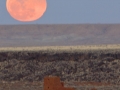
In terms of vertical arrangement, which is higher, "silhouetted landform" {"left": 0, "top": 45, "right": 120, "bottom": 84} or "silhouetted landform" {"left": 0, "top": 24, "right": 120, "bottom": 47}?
"silhouetted landform" {"left": 0, "top": 24, "right": 120, "bottom": 47}

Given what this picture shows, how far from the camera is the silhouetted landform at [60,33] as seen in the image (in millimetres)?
110500

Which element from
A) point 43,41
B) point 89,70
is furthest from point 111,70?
point 43,41

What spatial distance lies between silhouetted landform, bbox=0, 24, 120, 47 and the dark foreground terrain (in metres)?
63.1

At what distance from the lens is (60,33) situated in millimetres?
116875

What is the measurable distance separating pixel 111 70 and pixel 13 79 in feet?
20.3

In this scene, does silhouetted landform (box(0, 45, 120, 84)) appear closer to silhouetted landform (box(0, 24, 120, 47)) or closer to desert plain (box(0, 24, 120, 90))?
desert plain (box(0, 24, 120, 90))

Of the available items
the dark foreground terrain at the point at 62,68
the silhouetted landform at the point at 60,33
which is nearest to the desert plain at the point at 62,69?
the dark foreground terrain at the point at 62,68

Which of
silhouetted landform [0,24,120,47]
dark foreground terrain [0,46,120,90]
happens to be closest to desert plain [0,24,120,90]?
dark foreground terrain [0,46,120,90]

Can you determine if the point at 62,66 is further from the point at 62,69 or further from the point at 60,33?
the point at 60,33

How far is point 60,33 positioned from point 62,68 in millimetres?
78964

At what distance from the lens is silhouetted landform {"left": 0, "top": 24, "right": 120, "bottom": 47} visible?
363 feet

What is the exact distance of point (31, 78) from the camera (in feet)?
116

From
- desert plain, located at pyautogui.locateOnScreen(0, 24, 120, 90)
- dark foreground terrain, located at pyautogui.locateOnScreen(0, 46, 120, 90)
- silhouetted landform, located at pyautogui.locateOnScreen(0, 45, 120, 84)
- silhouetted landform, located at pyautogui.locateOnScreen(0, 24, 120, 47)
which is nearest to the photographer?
desert plain, located at pyautogui.locateOnScreen(0, 24, 120, 90)

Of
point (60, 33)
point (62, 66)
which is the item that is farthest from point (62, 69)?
point (60, 33)
